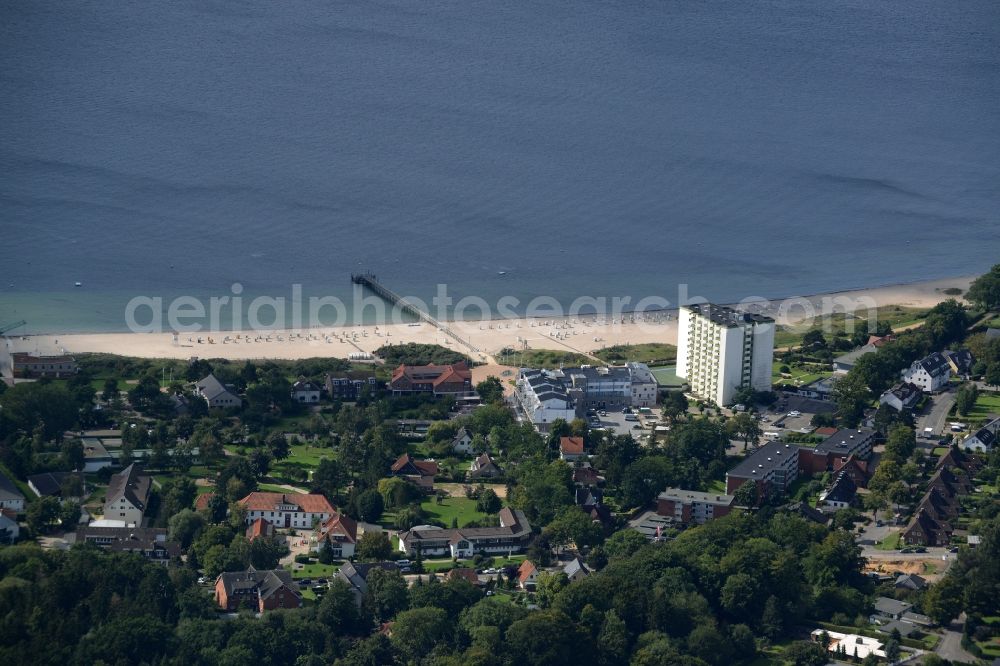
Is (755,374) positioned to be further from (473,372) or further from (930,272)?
(930,272)

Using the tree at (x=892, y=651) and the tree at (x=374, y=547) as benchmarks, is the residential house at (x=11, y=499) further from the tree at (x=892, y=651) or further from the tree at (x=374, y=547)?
the tree at (x=892, y=651)

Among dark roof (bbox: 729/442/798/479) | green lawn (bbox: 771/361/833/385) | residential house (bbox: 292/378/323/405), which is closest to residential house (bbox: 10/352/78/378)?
residential house (bbox: 292/378/323/405)

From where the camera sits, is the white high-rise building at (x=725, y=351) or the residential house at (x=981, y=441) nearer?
the residential house at (x=981, y=441)

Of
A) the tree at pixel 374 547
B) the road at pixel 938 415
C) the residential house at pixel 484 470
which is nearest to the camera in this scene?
the tree at pixel 374 547

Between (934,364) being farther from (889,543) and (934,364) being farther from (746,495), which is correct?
(889,543)

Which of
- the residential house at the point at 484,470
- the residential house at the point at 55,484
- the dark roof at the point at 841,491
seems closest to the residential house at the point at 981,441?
the dark roof at the point at 841,491

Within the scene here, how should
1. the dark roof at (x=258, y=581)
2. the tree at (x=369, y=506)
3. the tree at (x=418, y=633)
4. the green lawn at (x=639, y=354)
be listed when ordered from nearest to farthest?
the tree at (x=418, y=633)
the dark roof at (x=258, y=581)
the tree at (x=369, y=506)
the green lawn at (x=639, y=354)

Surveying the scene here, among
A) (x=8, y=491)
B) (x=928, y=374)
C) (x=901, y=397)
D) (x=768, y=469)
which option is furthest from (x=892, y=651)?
(x=8, y=491)
